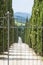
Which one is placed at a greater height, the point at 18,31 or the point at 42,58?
the point at 18,31

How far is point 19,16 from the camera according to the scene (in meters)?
10.9

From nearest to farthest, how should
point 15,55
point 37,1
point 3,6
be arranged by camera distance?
point 15,55 < point 3,6 < point 37,1

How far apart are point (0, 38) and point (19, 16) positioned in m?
4.28

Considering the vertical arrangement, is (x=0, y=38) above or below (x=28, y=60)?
above

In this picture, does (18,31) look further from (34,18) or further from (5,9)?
(34,18)

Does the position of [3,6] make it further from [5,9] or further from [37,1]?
[37,1]

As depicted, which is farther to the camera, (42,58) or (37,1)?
(37,1)

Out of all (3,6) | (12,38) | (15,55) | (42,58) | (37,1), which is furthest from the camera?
(37,1)

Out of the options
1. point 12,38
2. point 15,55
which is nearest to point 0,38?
point 15,55

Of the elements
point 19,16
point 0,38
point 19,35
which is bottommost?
point 0,38

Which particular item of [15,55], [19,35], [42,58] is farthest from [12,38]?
[15,55]

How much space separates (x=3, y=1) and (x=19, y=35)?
9203mm

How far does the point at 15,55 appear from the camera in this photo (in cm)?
1587

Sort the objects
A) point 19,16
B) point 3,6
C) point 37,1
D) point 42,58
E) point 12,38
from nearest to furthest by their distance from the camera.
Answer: point 19,16 < point 12,38 < point 42,58 < point 3,6 < point 37,1
